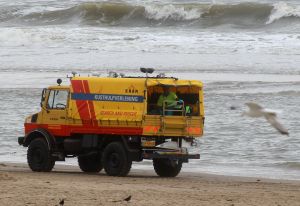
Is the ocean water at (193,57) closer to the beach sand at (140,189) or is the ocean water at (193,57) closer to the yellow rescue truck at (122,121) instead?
the yellow rescue truck at (122,121)

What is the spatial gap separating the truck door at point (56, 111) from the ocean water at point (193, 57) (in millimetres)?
2956

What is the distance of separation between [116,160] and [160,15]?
1602 inches

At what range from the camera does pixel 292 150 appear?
2167 cm

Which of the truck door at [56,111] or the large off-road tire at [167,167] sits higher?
the truck door at [56,111]

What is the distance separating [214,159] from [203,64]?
58.8ft

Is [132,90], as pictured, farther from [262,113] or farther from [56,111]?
[262,113]

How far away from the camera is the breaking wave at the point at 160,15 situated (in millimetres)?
54656

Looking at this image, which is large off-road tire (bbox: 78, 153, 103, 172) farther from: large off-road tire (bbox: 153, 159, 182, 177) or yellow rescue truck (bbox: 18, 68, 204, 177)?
large off-road tire (bbox: 153, 159, 182, 177)

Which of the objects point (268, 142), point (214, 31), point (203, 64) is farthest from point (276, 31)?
point (268, 142)

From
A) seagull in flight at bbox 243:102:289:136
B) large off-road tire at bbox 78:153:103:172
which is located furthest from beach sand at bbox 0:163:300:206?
seagull in flight at bbox 243:102:289:136

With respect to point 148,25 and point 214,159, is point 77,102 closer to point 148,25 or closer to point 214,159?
point 214,159

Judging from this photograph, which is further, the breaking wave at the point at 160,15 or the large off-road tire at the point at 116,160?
the breaking wave at the point at 160,15

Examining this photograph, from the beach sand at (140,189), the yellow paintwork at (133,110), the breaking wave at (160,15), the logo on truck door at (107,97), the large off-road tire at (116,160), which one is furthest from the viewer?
the breaking wave at (160,15)

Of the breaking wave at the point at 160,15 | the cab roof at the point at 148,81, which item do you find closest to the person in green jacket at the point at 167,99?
the cab roof at the point at 148,81
